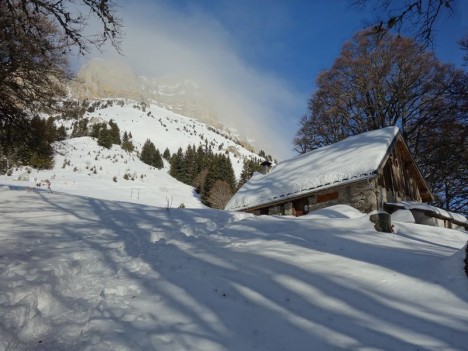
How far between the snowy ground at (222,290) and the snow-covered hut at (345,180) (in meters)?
8.38

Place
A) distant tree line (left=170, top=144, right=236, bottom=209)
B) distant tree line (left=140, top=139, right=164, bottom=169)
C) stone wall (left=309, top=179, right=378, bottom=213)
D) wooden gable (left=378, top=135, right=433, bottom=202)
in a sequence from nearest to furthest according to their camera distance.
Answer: stone wall (left=309, top=179, right=378, bottom=213)
wooden gable (left=378, top=135, right=433, bottom=202)
distant tree line (left=170, top=144, right=236, bottom=209)
distant tree line (left=140, top=139, right=164, bottom=169)

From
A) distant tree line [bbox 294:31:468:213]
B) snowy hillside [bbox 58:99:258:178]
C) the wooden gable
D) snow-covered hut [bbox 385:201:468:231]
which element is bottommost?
snow-covered hut [bbox 385:201:468:231]

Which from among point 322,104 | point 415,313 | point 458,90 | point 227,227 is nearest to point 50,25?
point 227,227

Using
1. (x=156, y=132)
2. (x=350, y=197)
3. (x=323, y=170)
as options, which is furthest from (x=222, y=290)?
(x=156, y=132)

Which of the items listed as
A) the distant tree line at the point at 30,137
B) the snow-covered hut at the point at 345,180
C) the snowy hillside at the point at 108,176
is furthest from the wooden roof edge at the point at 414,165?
the distant tree line at the point at 30,137

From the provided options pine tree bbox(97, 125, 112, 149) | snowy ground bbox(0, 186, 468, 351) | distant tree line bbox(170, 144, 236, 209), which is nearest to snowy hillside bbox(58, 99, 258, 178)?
pine tree bbox(97, 125, 112, 149)

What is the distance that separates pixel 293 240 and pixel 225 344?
4.14 metres

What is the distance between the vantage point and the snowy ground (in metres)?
3.57

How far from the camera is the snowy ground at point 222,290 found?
357 centimetres

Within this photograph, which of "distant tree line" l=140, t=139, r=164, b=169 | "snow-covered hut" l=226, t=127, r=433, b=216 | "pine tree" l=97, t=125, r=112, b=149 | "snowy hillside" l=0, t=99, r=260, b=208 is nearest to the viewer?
"snow-covered hut" l=226, t=127, r=433, b=216

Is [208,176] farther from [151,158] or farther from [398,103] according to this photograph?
[398,103]

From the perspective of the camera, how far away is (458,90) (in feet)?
48.6

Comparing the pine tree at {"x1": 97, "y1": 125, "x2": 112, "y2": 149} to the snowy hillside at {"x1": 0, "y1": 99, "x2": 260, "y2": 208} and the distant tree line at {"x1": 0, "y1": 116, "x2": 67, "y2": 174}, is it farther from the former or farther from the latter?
the distant tree line at {"x1": 0, "y1": 116, "x2": 67, "y2": 174}

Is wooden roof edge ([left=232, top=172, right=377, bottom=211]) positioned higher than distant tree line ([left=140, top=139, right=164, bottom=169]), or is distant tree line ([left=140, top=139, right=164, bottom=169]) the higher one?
distant tree line ([left=140, top=139, right=164, bottom=169])
